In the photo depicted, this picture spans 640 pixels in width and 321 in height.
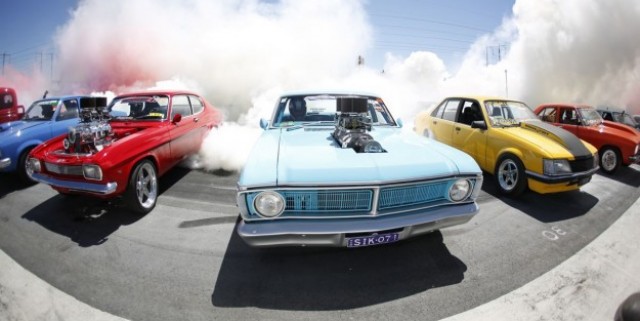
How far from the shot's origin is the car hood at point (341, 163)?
2094 millimetres

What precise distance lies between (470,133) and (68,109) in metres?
8.23

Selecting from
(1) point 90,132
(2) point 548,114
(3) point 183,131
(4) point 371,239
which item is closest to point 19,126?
(1) point 90,132

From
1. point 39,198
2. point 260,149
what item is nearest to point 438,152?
point 260,149

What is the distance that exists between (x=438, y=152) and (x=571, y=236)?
2.12m

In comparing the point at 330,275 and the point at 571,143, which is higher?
the point at 571,143

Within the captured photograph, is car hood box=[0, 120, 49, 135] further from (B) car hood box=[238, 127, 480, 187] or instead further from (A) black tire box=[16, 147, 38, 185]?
(B) car hood box=[238, 127, 480, 187]

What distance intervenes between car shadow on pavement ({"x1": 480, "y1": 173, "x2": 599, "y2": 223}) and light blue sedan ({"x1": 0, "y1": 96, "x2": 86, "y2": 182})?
25.7 ft

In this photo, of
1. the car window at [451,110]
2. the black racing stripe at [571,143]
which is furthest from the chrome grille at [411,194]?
the car window at [451,110]

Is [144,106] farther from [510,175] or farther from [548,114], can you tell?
[548,114]

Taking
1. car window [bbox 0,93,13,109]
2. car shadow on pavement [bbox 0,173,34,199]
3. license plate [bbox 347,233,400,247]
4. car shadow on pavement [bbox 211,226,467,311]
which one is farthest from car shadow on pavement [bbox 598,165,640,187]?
car window [bbox 0,93,13,109]

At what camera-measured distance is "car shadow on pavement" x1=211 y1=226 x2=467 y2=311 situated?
223 cm

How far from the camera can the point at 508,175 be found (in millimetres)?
4539

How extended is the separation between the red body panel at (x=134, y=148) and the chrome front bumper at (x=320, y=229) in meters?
2.23

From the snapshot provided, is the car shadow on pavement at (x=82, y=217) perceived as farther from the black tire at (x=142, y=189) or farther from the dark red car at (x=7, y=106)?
the dark red car at (x=7, y=106)
